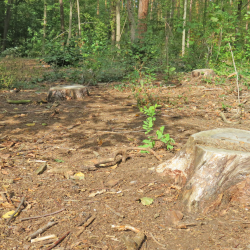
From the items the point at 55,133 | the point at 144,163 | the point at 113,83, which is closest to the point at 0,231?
the point at 144,163

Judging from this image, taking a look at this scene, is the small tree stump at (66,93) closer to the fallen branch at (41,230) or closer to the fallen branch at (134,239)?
the fallen branch at (41,230)

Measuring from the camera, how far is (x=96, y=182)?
314cm

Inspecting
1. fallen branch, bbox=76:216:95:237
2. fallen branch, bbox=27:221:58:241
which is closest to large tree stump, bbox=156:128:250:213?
fallen branch, bbox=76:216:95:237

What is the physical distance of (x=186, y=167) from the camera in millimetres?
2814

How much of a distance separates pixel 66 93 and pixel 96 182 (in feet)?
14.0

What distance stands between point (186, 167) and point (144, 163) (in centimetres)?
77

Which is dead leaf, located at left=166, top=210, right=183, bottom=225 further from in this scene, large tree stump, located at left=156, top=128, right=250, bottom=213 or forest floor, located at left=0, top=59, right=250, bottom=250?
large tree stump, located at left=156, top=128, right=250, bottom=213

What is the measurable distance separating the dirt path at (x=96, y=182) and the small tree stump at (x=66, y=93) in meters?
0.66

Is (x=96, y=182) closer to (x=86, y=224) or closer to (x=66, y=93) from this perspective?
(x=86, y=224)

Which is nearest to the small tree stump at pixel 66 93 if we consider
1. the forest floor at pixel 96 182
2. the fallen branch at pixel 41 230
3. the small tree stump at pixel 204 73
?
the forest floor at pixel 96 182

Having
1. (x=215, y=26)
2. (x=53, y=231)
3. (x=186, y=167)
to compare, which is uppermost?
(x=215, y=26)

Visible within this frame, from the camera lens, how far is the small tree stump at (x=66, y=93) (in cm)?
685

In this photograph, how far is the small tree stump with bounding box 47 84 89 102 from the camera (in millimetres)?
6851

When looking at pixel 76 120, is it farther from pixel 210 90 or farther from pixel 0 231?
pixel 210 90
